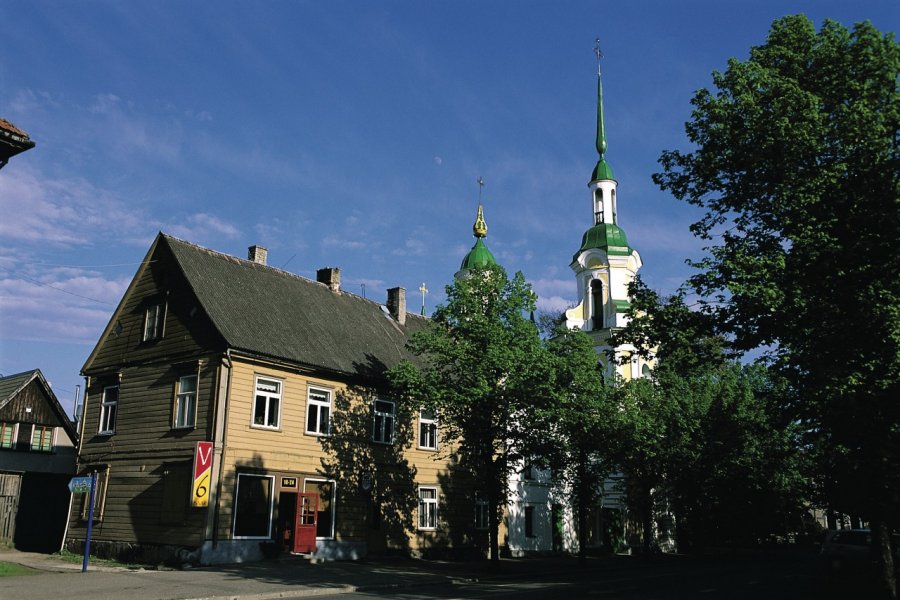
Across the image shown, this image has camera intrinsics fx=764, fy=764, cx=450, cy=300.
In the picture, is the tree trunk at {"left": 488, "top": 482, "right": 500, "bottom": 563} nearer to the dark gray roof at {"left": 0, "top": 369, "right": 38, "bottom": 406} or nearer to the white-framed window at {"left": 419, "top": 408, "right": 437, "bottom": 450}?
the white-framed window at {"left": 419, "top": 408, "right": 437, "bottom": 450}

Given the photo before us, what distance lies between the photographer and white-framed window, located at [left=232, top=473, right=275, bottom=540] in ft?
78.4

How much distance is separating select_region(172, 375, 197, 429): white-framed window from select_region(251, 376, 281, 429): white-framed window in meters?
1.98

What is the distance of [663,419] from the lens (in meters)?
33.7

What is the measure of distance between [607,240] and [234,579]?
33.5 metres

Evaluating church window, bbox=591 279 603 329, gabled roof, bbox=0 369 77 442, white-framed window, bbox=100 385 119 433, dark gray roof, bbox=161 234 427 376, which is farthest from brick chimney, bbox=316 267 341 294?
church window, bbox=591 279 603 329

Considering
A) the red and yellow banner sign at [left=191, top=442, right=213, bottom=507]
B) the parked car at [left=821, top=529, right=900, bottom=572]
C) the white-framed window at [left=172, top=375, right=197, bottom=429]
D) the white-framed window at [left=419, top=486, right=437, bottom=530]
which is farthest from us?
the white-framed window at [left=419, top=486, right=437, bottom=530]

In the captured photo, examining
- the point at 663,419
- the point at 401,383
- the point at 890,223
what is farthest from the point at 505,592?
the point at 663,419

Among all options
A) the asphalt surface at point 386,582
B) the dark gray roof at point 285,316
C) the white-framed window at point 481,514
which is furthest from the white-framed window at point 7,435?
the white-framed window at point 481,514

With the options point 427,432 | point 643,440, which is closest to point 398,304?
point 427,432

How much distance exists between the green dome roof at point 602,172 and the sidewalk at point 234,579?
29.0 m

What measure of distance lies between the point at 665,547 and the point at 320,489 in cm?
2877

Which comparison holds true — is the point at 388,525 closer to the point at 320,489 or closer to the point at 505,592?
the point at 320,489

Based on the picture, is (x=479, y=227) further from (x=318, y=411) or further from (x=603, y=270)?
(x=318, y=411)

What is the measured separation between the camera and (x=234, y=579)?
19.1 meters
